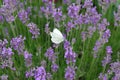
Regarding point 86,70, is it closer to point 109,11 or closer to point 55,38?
point 55,38

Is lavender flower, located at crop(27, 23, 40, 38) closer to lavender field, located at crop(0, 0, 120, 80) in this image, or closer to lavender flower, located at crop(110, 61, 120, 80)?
lavender field, located at crop(0, 0, 120, 80)

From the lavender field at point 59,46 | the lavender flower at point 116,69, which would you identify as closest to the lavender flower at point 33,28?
the lavender field at point 59,46

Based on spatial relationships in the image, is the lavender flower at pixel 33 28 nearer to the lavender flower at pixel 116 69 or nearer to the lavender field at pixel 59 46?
the lavender field at pixel 59 46

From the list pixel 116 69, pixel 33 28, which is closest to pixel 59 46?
pixel 33 28

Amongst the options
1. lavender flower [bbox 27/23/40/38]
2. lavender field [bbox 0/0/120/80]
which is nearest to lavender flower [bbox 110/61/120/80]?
→ lavender field [bbox 0/0/120/80]

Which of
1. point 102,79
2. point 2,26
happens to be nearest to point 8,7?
point 2,26

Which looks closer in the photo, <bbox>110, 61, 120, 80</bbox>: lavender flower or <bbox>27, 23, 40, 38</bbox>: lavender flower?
<bbox>110, 61, 120, 80</bbox>: lavender flower

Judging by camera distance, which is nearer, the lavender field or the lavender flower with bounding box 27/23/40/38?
the lavender field

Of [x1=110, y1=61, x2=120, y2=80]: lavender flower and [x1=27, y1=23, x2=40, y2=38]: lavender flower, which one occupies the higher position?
[x1=27, y1=23, x2=40, y2=38]: lavender flower
